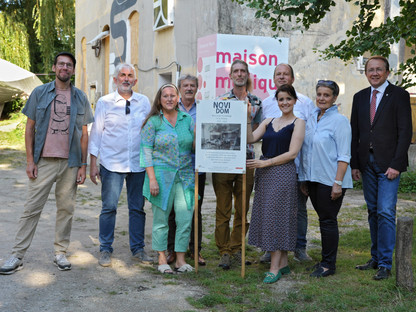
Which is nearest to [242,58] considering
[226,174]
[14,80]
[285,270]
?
[226,174]

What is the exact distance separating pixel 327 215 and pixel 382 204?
0.52 m

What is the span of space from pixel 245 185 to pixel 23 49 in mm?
19850

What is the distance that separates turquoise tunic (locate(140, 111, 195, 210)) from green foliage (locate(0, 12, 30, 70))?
19.0 meters

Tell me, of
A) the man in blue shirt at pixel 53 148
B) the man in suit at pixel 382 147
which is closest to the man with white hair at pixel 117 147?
the man in blue shirt at pixel 53 148

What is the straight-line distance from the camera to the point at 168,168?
498 cm

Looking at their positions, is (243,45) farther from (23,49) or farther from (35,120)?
(23,49)

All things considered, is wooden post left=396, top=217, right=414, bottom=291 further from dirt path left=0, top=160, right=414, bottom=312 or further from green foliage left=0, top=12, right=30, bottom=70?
green foliage left=0, top=12, right=30, bottom=70

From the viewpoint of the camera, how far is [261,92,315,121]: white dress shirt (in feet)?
17.3

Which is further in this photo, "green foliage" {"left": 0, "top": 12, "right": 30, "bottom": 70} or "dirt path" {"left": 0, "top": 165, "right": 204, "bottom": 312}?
"green foliage" {"left": 0, "top": 12, "right": 30, "bottom": 70}

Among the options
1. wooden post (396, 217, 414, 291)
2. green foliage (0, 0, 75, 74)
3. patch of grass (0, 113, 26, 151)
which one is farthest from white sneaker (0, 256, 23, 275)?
green foliage (0, 0, 75, 74)

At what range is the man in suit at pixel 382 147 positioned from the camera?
470 centimetres

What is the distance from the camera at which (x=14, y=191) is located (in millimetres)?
9898

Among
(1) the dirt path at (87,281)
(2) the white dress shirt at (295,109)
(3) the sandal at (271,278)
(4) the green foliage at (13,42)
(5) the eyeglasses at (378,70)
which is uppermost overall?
(4) the green foliage at (13,42)

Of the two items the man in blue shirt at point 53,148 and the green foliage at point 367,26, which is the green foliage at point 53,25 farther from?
the man in blue shirt at point 53,148
